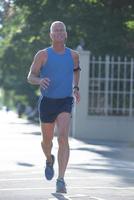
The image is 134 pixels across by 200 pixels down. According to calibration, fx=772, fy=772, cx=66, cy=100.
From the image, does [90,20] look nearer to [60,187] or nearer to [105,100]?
[105,100]

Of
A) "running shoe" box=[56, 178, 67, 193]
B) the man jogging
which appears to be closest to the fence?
the man jogging

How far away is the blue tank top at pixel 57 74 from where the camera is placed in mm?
9602

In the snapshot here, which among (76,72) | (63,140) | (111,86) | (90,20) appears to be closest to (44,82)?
(63,140)

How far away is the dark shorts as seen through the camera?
9.62m

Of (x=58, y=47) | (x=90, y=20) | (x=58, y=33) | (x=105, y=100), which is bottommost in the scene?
(x=105, y=100)

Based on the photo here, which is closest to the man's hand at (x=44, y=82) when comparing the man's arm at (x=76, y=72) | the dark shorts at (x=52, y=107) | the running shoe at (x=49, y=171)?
the dark shorts at (x=52, y=107)

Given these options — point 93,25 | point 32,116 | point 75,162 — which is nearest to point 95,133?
point 93,25

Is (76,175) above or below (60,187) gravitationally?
below

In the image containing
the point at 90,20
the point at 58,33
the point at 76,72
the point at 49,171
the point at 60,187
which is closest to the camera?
the point at 60,187

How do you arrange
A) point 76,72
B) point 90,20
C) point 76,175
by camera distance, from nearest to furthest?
point 76,72
point 76,175
point 90,20

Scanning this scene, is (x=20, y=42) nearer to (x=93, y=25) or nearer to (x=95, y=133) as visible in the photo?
(x=93, y=25)

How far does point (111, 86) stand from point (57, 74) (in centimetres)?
1563

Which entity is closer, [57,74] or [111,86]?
[57,74]

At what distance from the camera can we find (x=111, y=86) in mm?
25156
